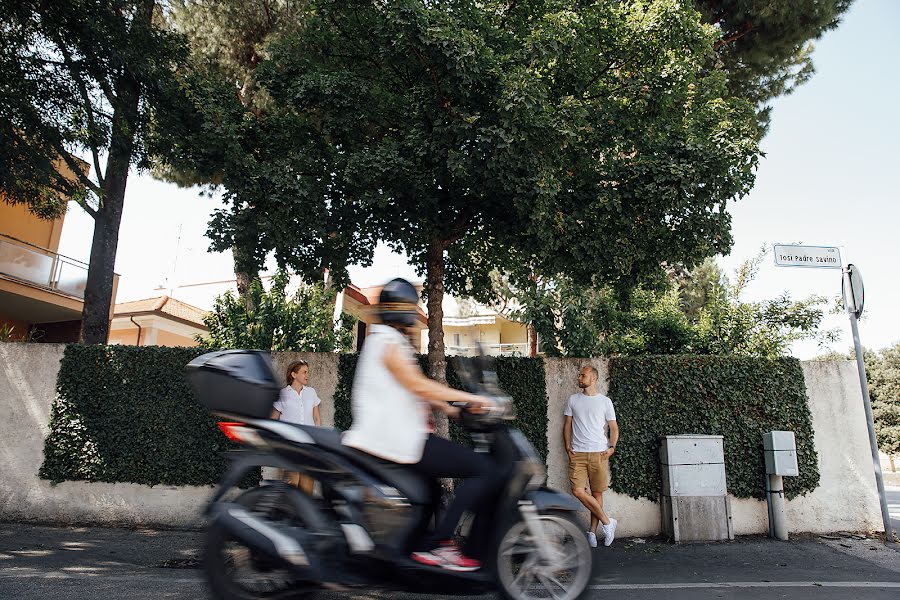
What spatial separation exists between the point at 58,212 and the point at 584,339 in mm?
11517

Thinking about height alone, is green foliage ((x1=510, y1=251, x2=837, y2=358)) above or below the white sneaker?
above

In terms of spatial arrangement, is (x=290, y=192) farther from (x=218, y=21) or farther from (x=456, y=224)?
(x=218, y=21)

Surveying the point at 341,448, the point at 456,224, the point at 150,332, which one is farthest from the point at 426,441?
the point at 150,332

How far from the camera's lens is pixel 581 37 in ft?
24.2

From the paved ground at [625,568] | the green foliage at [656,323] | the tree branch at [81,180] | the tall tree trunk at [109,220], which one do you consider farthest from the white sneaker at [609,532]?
the tree branch at [81,180]

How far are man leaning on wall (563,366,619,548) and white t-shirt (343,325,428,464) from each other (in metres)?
4.58

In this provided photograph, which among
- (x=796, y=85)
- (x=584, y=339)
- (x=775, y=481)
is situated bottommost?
(x=775, y=481)

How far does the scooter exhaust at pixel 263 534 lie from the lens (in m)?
2.90

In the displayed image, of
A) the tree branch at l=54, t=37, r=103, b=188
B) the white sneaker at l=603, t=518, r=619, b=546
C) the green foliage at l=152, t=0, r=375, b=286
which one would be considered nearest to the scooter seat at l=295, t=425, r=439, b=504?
the green foliage at l=152, t=0, r=375, b=286

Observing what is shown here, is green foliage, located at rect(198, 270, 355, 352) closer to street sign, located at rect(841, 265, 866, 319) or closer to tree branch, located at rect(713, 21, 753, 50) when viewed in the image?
street sign, located at rect(841, 265, 866, 319)

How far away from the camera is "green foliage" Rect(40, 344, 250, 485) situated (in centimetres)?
761

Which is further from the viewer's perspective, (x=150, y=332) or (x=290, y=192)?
(x=150, y=332)

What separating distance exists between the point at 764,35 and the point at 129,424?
1473 centimetres

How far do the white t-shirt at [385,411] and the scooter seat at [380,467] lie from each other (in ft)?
0.12
